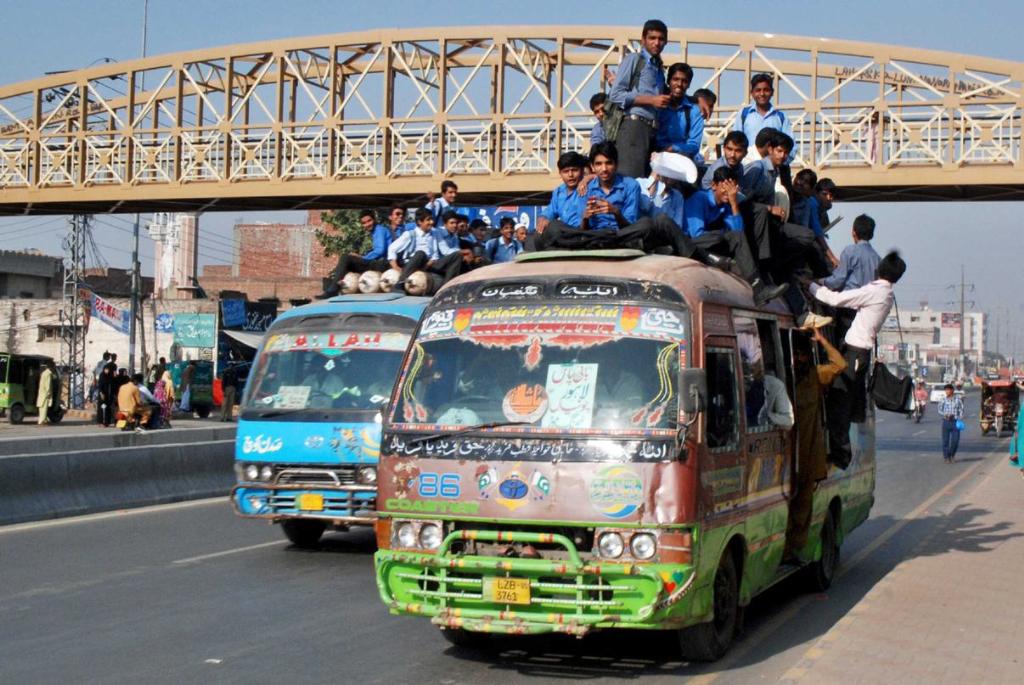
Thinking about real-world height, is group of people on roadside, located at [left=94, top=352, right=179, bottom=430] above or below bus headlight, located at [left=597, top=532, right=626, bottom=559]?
above

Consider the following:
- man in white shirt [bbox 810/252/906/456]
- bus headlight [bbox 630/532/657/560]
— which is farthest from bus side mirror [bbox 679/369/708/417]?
man in white shirt [bbox 810/252/906/456]

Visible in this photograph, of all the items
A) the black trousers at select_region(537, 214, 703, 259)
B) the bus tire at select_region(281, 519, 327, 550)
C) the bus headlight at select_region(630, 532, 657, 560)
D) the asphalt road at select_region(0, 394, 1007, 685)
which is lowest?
the asphalt road at select_region(0, 394, 1007, 685)

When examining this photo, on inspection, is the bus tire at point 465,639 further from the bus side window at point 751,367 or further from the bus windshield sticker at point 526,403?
the bus side window at point 751,367

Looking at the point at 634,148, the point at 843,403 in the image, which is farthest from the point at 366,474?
the point at 843,403

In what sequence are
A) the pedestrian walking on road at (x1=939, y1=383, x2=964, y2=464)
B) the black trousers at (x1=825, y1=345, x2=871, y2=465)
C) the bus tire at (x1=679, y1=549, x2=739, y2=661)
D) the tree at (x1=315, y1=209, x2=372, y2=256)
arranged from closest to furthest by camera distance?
1. the bus tire at (x1=679, y1=549, x2=739, y2=661)
2. the black trousers at (x1=825, y1=345, x2=871, y2=465)
3. the pedestrian walking on road at (x1=939, y1=383, x2=964, y2=464)
4. the tree at (x1=315, y1=209, x2=372, y2=256)

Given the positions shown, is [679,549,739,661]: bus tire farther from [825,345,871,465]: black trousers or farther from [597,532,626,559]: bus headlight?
[825,345,871,465]: black trousers

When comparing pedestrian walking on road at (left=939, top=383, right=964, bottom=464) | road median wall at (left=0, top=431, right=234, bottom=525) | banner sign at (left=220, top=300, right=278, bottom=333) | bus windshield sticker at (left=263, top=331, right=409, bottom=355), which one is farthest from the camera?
banner sign at (left=220, top=300, right=278, bottom=333)

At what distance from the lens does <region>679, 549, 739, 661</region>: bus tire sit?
8008 millimetres

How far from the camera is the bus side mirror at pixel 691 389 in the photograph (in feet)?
24.1

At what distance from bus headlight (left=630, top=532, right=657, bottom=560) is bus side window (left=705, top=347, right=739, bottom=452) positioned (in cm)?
71

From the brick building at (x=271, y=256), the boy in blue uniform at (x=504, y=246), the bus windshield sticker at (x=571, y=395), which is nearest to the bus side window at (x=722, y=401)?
the bus windshield sticker at (x=571, y=395)

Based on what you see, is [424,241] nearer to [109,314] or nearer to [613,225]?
[613,225]

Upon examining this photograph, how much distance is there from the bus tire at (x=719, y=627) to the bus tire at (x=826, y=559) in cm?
292

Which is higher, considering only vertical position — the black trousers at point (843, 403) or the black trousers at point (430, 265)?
the black trousers at point (430, 265)
